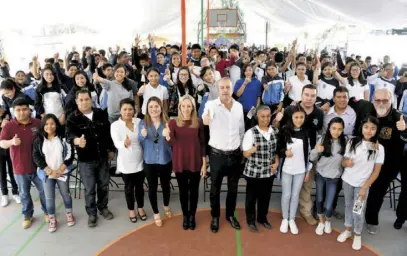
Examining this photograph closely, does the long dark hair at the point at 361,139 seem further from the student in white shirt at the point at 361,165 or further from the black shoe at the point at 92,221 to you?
the black shoe at the point at 92,221

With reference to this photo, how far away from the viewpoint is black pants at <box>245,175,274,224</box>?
11.5 feet

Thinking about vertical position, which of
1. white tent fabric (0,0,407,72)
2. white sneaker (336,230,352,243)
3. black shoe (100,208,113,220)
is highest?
white tent fabric (0,0,407,72)

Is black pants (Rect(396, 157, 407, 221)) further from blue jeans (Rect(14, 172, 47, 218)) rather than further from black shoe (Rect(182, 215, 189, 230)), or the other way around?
blue jeans (Rect(14, 172, 47, 218))

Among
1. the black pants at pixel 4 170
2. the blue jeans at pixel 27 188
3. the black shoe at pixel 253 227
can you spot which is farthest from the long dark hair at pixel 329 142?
the black pants at pixel 4 170

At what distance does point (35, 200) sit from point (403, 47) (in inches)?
491

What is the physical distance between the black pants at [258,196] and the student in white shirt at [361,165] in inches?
31.3

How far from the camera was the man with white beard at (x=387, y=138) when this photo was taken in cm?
329

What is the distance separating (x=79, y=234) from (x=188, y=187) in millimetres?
1363

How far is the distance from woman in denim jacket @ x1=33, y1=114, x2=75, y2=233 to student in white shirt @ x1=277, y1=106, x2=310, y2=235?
93.2 inches

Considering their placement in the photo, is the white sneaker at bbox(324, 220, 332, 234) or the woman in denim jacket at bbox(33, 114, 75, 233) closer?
the woman in denim jacket at bbox(33, 114, 75, 233)

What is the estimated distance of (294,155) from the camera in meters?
3.38

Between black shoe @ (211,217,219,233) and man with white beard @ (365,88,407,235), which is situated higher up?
man with white beard @ (365,88,407,235)

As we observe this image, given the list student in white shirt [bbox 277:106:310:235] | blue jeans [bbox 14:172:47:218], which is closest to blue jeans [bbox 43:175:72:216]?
blue jeans [bbox 14:172:47:218]

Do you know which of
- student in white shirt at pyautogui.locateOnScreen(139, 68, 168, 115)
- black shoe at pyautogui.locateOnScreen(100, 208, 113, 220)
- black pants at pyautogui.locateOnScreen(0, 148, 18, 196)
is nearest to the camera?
black shoe at pyautogui.locateOnScreen(100, 208, 113, 220)
